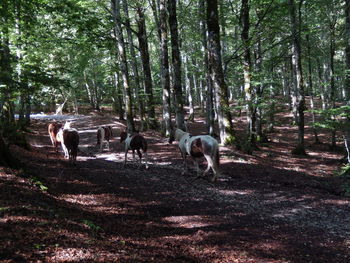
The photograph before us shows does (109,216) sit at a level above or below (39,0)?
below

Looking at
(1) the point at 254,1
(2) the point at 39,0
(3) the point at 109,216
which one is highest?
(1) the point at 254,1

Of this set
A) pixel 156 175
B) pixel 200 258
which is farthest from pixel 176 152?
pixel 200 258

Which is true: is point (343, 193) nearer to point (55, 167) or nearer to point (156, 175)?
point (156, 175)

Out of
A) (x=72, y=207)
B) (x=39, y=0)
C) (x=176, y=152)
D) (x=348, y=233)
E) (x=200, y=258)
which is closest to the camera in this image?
(x=200, y=258)

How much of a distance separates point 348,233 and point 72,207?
6.97 meters

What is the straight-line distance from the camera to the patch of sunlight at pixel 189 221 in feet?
23.2

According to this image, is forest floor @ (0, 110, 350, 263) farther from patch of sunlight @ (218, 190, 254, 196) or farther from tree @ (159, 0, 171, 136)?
tree @ (159, 0, 171, 136)

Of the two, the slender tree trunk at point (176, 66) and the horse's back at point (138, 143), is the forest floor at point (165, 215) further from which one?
the slender tree trunk at point (176, 66)

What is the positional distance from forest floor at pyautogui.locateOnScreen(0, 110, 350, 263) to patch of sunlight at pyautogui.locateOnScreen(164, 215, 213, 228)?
0.17 feet

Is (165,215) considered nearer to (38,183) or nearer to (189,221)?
(189,221)

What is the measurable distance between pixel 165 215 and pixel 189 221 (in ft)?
2.31

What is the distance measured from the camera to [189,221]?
288 inches

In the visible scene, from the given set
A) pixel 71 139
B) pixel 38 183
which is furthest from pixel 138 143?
A: pixel 38 183

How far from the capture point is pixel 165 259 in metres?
4.71
